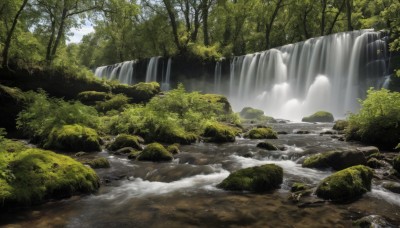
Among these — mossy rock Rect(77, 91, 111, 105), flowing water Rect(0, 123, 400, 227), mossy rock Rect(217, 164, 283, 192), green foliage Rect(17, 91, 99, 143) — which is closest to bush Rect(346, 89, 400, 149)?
flowing water Rect(0, 123, 400, 227)

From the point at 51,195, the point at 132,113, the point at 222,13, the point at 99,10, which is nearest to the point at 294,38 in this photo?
the point at 222,13

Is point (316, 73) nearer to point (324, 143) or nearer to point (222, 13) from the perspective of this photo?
point (222, 13)

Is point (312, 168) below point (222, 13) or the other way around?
below

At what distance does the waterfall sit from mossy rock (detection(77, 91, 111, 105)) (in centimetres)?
1811

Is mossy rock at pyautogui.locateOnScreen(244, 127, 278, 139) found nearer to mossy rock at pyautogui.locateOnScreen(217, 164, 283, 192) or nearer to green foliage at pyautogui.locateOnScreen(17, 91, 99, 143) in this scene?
green foliage at pyautogui.locateOnScreen(17, 91, 99, 143)

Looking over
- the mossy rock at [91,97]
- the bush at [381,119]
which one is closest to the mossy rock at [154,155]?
the bush at [381,119]

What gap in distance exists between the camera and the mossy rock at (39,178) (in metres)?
7.71

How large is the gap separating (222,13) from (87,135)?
111 ft

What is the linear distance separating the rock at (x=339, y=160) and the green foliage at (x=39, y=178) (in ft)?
22.3

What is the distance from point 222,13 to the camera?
45312 mm

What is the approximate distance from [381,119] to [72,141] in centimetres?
1285

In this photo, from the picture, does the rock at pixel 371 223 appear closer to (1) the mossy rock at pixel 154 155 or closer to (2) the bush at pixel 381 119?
(1) the mossy rock at pixel 154 155

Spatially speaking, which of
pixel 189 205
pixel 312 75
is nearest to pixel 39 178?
pixel 189 205

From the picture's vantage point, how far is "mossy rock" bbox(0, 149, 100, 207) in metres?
7.71
